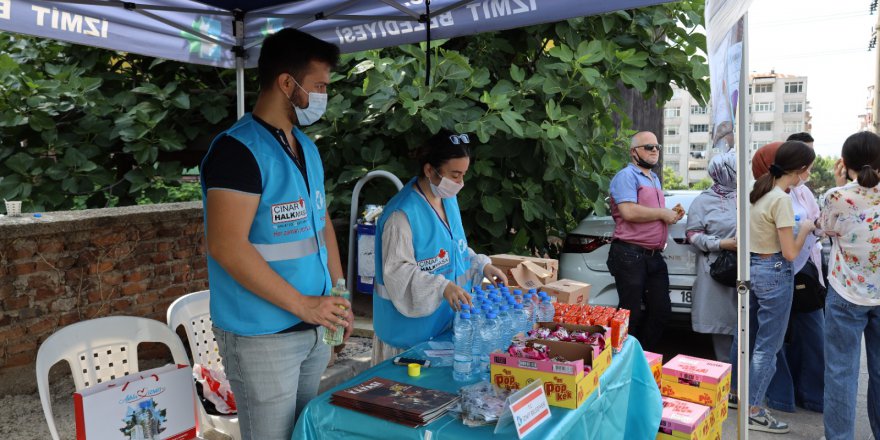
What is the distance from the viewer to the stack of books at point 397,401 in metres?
1.89

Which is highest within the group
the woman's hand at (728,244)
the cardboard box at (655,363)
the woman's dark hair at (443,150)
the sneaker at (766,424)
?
the woman's dark hair at (443,150)

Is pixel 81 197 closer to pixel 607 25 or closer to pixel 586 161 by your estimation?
pixel 586 161

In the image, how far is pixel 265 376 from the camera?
207 cm

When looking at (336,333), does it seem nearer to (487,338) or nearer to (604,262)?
(487,338)

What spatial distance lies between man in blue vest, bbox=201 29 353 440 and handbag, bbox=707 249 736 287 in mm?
3127

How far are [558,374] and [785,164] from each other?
274cm

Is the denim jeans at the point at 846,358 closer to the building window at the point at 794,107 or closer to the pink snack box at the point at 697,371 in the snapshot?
the pink snack box at the point at 697,371

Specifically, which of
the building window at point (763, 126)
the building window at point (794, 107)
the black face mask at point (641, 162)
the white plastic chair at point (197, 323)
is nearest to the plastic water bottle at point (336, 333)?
the white plastic chair at point (197, 323)

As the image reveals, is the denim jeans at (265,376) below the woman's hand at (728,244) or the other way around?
below

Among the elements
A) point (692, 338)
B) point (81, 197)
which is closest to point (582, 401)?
point (692, 338)

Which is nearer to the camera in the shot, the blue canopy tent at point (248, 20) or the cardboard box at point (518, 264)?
the blue canopy tent at point (248, 20)

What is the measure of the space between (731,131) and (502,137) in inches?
119

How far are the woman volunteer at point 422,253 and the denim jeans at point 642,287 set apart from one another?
212cm

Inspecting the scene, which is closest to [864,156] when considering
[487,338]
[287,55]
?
[487,338]
